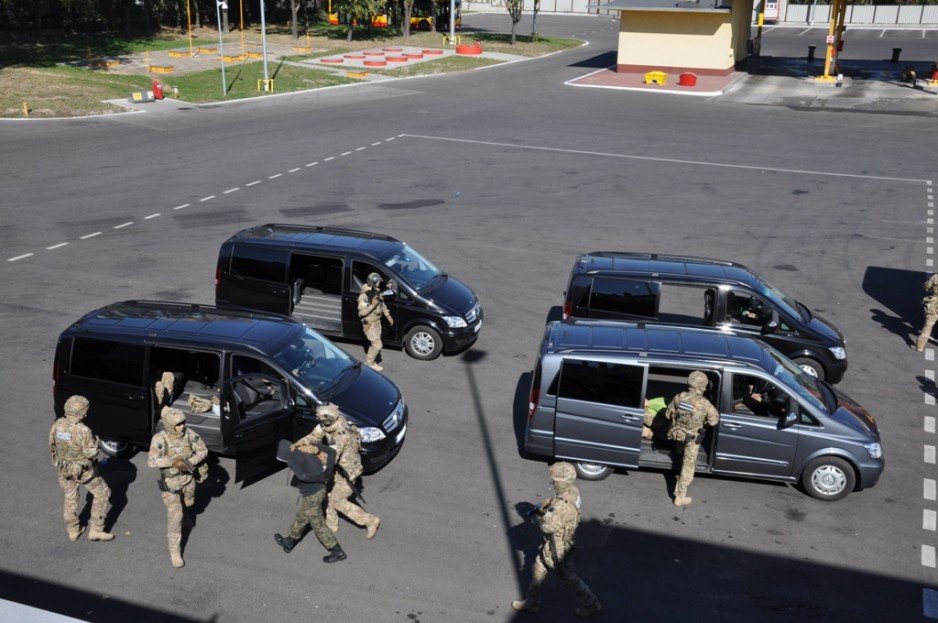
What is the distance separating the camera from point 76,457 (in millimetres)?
8453

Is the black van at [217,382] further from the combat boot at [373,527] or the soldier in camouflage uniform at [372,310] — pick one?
the soldier in camouflage uniform at [372,310]

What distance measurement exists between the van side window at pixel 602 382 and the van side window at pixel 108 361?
5176 millimetres

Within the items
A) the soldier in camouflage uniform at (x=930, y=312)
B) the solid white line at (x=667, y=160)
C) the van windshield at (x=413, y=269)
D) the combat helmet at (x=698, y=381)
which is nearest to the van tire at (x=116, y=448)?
the van windshield at (x=413, y=269)

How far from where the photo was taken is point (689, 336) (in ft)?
34.5

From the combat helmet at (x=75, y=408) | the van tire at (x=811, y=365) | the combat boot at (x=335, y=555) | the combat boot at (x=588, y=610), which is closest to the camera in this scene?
Result: the combat boot at (x=588, y=610)

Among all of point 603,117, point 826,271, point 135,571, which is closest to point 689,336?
point 135,571

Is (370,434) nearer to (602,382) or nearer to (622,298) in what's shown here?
(602,382)

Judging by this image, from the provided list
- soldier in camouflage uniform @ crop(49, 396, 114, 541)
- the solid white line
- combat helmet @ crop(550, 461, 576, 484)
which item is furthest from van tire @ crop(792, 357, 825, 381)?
the solid white line

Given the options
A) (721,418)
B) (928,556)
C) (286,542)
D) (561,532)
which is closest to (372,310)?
(286,542)

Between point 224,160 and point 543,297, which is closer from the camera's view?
point 543,297

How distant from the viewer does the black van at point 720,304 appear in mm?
12672

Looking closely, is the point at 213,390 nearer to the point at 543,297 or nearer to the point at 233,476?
the point at 233,476

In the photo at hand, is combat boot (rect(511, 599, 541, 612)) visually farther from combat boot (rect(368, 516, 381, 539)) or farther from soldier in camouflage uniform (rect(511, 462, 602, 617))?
combat boot (rect(368, 516, 381, 539))

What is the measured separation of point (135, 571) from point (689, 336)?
6.94 metres
